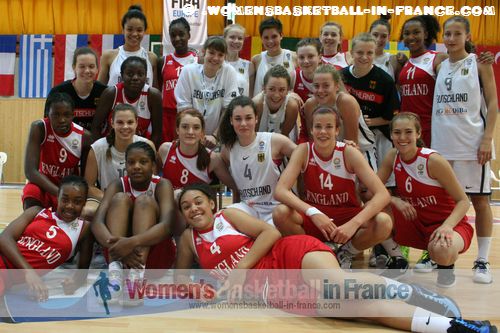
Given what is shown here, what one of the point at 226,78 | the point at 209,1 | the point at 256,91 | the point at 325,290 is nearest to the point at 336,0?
the point at 209,1

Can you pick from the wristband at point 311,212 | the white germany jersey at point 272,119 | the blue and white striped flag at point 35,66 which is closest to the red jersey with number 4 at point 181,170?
the white germany jersey at point 272,119

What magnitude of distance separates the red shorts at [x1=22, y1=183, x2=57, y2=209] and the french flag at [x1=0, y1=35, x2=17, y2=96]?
8.47 meters

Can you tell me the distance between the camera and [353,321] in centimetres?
256

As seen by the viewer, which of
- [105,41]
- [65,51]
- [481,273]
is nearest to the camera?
[481,273]

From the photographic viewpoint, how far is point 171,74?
14.8 feet

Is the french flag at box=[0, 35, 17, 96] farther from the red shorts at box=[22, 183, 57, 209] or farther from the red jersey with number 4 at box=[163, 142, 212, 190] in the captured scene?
the red jersey with number 4 at box=[163, 142, 212, 190]

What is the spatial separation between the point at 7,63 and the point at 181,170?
29.9 feet

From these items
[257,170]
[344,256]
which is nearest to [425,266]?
[344,256]

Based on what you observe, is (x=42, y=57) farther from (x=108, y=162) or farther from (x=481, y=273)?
(x=481, y=273)

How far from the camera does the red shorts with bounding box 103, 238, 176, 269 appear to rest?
10.5 ft

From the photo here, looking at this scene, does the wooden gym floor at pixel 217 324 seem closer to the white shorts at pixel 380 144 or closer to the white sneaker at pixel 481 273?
the white sneaker at pixel 481 273

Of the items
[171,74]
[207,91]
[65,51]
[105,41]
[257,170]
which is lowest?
[257,170]

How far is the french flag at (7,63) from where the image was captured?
10.8 meters

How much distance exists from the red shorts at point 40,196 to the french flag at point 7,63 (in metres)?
8.47
